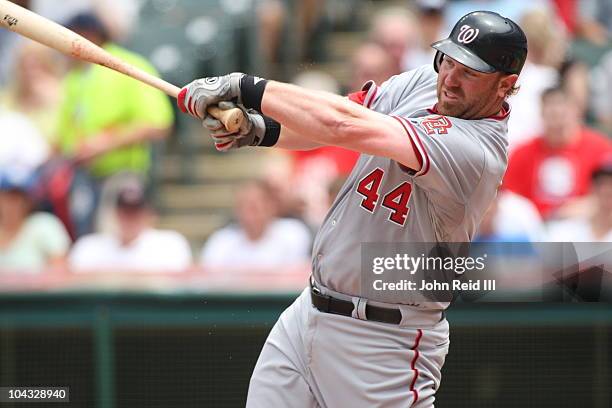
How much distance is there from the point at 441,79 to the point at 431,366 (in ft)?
3.05

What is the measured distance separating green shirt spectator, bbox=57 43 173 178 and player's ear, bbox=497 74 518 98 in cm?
372

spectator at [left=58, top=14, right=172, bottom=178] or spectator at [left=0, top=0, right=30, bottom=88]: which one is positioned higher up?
spectator at [left=0, top=0, right=30, bottom=88]

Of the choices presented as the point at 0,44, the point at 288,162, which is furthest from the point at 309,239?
the point at 0,44

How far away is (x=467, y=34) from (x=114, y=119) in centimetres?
388

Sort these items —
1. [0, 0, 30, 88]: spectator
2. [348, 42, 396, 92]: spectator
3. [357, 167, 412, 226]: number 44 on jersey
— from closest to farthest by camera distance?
[357, 167, 412, 226]: number 44 on jersey → [348, 42, 396, 92]: spectator → [0, 0, 30, 88]: spectator

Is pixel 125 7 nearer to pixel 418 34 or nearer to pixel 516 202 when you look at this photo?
pixel 418 34

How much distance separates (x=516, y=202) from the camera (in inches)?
234

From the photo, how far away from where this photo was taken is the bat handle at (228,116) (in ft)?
10.6

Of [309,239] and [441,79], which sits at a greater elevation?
[441,79]

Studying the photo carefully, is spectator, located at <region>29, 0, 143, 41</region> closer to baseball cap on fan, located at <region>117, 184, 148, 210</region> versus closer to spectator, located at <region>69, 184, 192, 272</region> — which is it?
baseball cap on fan, located at <region>117, 184, 148, 210</region>

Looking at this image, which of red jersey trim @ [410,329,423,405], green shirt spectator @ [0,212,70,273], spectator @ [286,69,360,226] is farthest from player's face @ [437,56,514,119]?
green shirt spectator @ [0,212,70,273]

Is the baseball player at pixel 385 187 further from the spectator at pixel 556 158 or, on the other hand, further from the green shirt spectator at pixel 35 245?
the green shirt spectator at pixel 35 245

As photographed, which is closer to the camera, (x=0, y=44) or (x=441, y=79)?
(x=441, y=79)

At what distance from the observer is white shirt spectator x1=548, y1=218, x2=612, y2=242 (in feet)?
18.8
